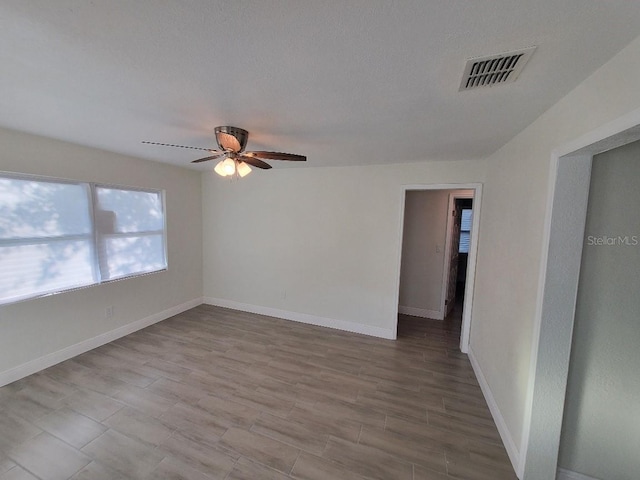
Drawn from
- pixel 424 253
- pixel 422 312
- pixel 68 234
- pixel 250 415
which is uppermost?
pixel 68 234

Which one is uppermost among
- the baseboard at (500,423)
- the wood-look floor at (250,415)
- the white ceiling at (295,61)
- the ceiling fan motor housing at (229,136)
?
the white ceiling at (295,61)

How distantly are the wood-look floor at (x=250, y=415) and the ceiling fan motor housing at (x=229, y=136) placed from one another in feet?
7.17

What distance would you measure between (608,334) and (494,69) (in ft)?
5.22

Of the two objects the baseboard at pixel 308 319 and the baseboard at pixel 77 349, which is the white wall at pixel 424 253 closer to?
the baseboard at pixel 308 319

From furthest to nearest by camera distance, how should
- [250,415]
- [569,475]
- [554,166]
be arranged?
[250,415] < [569,475] < [554,166]

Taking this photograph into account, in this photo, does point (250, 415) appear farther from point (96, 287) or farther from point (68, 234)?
point (68, 234)

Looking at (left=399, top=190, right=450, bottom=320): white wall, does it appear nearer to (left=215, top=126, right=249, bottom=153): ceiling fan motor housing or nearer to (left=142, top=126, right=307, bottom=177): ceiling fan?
(left=142, top=126, right=307, bottom=177): ceiling fan

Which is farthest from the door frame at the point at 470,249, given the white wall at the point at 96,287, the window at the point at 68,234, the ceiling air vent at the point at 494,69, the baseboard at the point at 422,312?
the window at the point at 68,234

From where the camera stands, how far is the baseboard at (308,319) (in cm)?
350

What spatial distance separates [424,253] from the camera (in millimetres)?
4270

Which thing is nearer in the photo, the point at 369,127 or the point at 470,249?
the point at 369,127

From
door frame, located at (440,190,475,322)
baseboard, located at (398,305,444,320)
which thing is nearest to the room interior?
door frame, located at (440,190,475,322)

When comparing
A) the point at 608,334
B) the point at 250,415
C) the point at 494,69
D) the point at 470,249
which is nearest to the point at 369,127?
the point at 494,69

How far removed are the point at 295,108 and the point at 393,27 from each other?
0.84m
